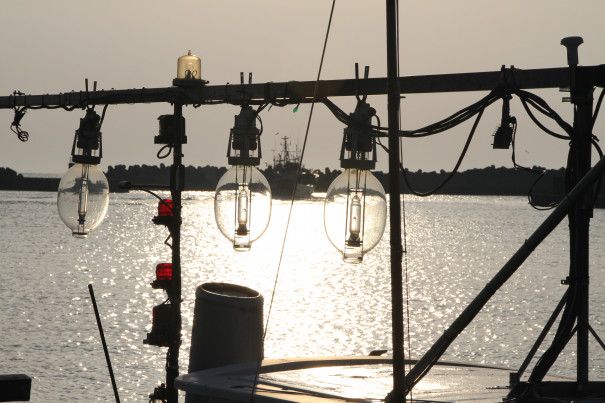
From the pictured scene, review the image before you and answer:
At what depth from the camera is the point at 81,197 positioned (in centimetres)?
1080

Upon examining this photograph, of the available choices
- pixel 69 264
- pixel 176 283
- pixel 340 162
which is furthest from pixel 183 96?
pixel 69 264

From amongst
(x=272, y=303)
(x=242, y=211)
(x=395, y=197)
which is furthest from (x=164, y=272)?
(x=272, y=303)

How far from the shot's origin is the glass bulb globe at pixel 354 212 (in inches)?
315

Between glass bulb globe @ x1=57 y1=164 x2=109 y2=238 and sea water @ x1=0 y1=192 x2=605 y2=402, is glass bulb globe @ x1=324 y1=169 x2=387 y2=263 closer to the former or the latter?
sea water @ x1=0 y1=192 x2=605 y2=402

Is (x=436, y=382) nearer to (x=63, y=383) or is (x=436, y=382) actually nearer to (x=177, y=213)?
(x=177, y=213)

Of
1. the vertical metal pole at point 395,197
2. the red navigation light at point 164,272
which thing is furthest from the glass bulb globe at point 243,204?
the vertical metal pole at point 395,197

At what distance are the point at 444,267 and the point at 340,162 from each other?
11403 centimetres

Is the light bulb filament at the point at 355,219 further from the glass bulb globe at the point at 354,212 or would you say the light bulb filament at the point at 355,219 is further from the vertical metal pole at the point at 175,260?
the vertical metal pole at the point at 175,260

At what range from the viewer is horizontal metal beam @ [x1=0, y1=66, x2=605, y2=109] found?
771cm

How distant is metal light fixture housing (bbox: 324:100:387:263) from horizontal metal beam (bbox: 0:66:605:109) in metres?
0.55

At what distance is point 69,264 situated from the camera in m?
113

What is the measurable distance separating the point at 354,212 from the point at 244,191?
5.36 ft

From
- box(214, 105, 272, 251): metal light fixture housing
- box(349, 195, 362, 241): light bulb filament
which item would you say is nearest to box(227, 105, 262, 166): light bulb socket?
box(214, 105, 272, 251): metal light fixture housing

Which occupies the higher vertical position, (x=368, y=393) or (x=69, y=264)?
(x=368, y=393)
